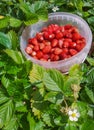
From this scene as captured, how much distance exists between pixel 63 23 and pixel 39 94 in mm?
535

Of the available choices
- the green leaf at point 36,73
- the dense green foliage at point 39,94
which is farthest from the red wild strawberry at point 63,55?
the green leaf at point 36,73

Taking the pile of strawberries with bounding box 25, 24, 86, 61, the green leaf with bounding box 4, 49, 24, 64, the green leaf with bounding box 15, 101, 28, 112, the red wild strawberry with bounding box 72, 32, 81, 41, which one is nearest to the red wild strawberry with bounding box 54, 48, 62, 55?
the pile of strawberries with bounding box 25, 24, 86, 61

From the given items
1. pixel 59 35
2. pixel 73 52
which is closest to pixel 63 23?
pixel 59 35

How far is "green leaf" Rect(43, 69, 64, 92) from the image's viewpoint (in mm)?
1425

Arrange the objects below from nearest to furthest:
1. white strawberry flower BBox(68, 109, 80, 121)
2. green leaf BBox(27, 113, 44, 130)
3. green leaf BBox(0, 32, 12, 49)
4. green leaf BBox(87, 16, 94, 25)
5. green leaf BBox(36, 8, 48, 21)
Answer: white strawberry flower BBox(68, 109, 80, 121)
green leaf BBox(27, 113, 44, 130)
green leaf BBox(0, 32, 12, 49)
green leaf BBox(36, 8, 48, 21)
green leaf BBox(87, 16, 94, 25)

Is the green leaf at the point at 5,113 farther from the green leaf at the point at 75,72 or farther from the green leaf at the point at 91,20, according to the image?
the green leaf at the point at 91,20

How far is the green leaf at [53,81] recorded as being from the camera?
4.67 ft

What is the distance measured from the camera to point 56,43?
1.79 metres

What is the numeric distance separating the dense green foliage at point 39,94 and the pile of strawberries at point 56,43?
92 millimetres

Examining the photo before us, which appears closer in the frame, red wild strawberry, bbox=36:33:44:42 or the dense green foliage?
the dense green foliage

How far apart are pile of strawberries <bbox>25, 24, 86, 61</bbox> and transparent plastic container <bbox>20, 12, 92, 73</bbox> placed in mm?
24

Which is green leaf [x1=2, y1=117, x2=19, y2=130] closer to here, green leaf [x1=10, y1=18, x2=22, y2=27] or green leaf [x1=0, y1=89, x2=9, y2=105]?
green leaf [x1=0, y1=89, x2=9, y2=105]

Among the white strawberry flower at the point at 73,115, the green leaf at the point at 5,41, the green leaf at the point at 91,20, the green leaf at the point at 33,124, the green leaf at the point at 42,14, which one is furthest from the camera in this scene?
the green leaf at the point at 91,20

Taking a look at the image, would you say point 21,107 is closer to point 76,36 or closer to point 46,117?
point 46,117
